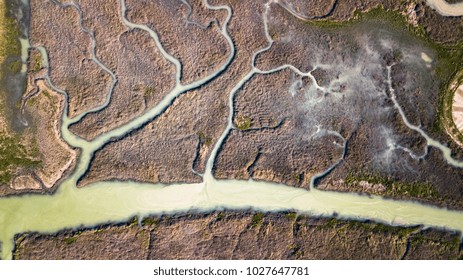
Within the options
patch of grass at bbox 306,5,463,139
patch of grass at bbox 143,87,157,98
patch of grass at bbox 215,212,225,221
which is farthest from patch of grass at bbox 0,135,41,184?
patch of grass at bbox 306,5,463,139

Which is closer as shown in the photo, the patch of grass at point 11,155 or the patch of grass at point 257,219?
the patch of grass at point 11,155

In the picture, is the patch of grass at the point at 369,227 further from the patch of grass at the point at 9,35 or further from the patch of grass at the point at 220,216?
the patch of grass at the point at 9,35

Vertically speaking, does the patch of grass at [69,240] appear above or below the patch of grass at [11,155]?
below

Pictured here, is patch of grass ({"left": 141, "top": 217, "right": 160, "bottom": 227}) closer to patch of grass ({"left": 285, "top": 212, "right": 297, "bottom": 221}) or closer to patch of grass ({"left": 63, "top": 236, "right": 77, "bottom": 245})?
patch of grass ({"left": 63, "top": 236, "right": 77, "bottom": 245})

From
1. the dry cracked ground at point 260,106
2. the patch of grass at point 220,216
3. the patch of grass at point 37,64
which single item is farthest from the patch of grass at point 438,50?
the patch of grass at point 37,64

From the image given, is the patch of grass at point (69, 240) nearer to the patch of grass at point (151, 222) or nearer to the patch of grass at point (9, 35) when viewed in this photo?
the patch of grass at point (151, 222)

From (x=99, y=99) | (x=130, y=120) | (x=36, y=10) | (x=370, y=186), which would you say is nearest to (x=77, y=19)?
(x=36, y=10)

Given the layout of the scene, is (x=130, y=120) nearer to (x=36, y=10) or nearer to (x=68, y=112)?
(x=68, y=112)

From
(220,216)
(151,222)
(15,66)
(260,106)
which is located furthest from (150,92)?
(220,216)

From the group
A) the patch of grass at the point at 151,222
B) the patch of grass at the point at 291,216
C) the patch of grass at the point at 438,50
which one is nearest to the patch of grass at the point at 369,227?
the patch of grass at the point at 291,216

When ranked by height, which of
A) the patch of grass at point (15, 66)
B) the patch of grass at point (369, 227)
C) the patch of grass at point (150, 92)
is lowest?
the patch of grass at point (369, 227)
